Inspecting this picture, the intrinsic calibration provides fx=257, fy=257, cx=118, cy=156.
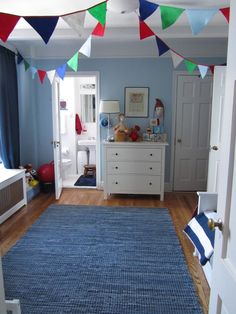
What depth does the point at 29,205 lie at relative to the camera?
151 inches

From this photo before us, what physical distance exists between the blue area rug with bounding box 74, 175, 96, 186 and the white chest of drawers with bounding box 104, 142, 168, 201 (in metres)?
0.90

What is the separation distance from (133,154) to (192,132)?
3.80ft

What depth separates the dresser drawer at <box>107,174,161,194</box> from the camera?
158 inches

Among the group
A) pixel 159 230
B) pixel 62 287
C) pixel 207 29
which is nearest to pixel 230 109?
pixel 62 287

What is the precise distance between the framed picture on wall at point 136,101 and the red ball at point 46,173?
5.14 ft

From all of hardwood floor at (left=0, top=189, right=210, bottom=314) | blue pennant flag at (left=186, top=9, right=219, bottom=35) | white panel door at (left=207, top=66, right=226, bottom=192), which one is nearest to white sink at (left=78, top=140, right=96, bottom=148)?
hardwood floor at (left=0, top=189, right=210, bottom=314)

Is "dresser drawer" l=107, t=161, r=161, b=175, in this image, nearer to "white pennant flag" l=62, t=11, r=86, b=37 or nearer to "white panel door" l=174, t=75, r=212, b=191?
"white panel door" l=174, t=75, r=212, b=191

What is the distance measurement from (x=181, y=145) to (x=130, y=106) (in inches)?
43.1

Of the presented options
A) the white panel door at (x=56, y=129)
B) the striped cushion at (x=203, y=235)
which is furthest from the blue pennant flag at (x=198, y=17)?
the white panel door at (x=56, y=129)

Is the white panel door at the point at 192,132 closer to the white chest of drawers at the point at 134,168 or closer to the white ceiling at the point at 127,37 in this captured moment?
the white ceiling at the point at 127,37

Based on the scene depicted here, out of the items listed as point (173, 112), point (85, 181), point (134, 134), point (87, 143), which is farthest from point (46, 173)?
point (173, 112)

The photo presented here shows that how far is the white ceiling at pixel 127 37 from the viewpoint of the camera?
246cm

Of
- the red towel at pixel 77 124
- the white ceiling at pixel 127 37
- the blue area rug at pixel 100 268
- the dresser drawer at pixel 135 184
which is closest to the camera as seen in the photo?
the blue area rug at pixel 100 268

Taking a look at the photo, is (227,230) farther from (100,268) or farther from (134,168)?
(134,168)
